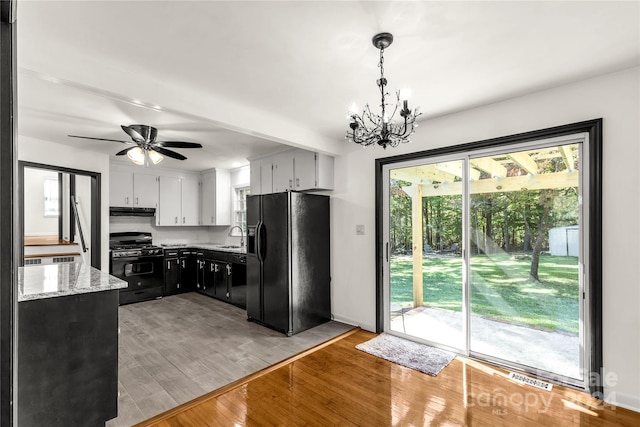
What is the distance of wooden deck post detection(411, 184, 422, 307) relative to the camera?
357 centimetres

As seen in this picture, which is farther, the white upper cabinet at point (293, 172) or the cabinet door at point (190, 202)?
the cabinet door at point (190, 202)

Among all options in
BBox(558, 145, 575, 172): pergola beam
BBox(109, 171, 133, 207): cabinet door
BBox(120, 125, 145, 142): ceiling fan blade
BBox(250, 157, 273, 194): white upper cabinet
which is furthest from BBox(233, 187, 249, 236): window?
BBox(558, 145, 575, 172): pergola beam

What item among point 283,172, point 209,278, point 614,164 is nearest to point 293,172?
point 283,172

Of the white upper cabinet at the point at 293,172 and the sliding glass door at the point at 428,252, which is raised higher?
the white upper cabinet at the point at 293,172

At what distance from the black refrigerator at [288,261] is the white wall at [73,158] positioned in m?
2.37

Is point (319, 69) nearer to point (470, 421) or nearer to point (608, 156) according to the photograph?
point (608, 156)

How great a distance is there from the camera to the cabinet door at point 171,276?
18.0 feet

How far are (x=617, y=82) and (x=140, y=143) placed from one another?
4356 mm

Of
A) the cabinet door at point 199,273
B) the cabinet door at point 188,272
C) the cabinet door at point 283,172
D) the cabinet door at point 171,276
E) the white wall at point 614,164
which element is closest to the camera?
the white wall at point 614,164

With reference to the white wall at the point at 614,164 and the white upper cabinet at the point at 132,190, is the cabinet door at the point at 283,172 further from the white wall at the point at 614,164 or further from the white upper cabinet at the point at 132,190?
the white upper cabinet at the point at 132,190

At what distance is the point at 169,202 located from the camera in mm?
5953

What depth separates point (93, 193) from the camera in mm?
4586

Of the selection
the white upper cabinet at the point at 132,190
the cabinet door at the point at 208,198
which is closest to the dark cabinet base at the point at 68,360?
the white upper cabinet at the point at 132,190

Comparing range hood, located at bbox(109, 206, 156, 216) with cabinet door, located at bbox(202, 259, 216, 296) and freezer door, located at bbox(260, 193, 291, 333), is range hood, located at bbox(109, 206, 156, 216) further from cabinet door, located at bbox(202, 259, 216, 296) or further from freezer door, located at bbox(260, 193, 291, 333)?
freezer door, located at bbox(260, 193, 291, 333)
